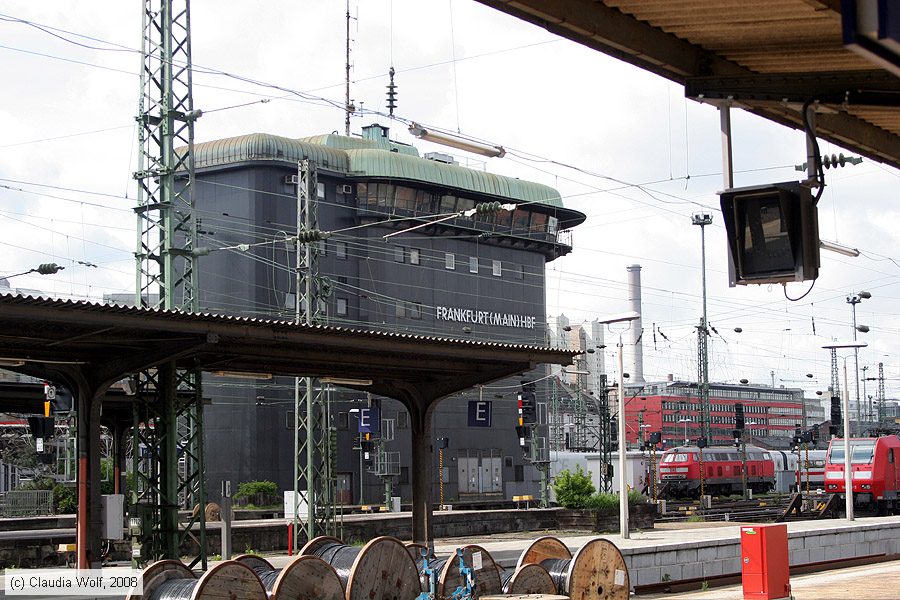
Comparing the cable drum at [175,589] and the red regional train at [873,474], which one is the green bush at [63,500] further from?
the cable drum at [175,589]

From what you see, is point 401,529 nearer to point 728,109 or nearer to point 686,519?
point 686,519

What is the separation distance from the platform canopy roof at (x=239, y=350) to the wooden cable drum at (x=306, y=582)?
17.8ft

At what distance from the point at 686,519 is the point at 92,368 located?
92.2 feet

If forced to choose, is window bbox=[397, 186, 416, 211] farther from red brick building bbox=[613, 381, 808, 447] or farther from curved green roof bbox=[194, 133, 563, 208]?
red brick building bbox=[613, 381, 808, 447]

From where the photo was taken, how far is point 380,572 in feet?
44.8

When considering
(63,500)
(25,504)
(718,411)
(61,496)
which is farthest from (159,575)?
(718,411)

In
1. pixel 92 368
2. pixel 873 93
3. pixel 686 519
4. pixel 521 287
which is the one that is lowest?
pixel 686 519

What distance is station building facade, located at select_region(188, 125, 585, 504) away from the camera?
59906 mm

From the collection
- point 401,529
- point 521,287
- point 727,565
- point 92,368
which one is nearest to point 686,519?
point 401,529

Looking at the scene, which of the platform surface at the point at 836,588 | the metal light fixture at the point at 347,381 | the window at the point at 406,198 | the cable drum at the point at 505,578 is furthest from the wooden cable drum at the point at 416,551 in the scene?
the window at the point at 406,198

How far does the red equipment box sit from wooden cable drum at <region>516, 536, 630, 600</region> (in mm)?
2727

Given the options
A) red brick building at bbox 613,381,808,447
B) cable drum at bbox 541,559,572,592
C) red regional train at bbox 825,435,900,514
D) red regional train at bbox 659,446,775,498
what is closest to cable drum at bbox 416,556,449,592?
cable drum at bbox 541,559,572,592

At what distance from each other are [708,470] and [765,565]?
1842 inches

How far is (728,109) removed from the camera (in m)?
9.39
